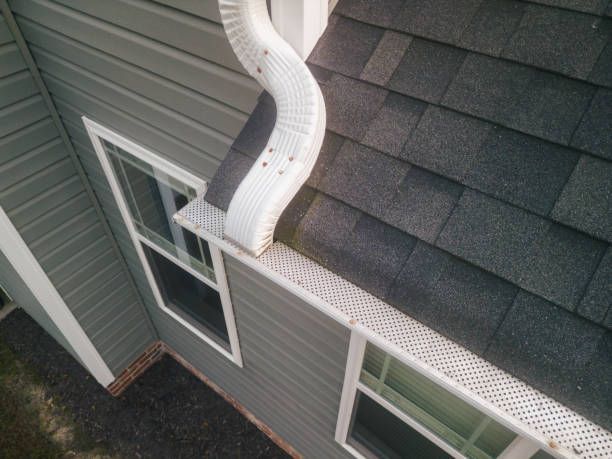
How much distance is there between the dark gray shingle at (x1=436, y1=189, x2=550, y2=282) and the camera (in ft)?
4.62

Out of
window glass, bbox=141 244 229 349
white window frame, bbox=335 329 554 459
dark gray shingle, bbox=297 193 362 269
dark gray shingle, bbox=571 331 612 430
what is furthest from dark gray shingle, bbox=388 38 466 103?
window glass, bbox=141 244 229 349

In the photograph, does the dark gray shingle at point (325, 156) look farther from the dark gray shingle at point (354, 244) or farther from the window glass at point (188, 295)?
the window glass at point (188, 295)

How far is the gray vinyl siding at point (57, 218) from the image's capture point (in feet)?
10.3

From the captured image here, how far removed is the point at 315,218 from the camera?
1767 mm

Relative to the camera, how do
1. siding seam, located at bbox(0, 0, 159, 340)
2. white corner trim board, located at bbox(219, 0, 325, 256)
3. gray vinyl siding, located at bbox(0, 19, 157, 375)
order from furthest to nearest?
gray vinyl siding, located at bbox(0, 19, 157, 375) < siding seam, located at bbox(0, 0, 159, 340) < white corner trim board, located at bbox(219, 0, 325, 256)

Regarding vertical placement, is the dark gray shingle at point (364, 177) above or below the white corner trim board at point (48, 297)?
above

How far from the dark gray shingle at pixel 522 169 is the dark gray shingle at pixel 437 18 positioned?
0.45 meters

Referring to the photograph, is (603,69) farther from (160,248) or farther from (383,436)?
(160,248)

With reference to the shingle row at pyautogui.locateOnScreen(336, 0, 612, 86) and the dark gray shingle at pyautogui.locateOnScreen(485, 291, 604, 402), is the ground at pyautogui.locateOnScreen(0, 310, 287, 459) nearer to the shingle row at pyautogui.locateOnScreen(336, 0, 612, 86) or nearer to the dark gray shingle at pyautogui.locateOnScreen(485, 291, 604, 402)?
the dark gray shingle at pyautogui.locateOnScreen(485, 291, 604, 402)

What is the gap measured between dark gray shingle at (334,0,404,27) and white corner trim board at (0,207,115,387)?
3.23m

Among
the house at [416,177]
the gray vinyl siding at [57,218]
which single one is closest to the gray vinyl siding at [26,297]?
the gray vinyl siding at [57,218]

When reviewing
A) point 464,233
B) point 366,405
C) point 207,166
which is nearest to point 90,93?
point 207,166

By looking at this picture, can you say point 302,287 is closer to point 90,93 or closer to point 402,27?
point 402,27

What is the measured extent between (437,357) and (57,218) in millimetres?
3705
